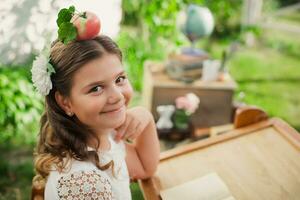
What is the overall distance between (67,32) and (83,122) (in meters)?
0.34

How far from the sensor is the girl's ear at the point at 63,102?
1.53 meters

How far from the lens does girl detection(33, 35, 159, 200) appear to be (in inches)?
56.6

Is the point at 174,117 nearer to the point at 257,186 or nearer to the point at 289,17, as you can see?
the point at 257,186

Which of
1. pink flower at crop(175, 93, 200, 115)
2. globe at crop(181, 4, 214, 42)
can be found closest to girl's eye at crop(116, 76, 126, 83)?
pink flower at crop(175, 93, 200, 115)

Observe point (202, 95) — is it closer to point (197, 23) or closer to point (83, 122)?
point (197, 23)

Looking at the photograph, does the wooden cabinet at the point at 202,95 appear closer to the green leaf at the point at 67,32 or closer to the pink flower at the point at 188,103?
the pink flower at the point at 188,103

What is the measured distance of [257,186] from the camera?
1.71 metres

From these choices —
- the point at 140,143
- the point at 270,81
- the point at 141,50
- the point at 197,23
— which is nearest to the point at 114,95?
the point at 140,143

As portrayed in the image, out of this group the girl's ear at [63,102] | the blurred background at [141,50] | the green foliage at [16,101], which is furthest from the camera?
the blurred background at [141,50]

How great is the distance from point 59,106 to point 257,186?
2.79 feet

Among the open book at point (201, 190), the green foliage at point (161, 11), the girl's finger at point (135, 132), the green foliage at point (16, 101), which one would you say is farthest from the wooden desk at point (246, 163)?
the green foliage at point (161, 11)

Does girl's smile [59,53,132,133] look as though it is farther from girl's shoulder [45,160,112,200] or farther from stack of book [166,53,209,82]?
stack of book [166,53,209,82]

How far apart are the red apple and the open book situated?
0.71 metres

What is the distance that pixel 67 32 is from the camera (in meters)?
1.40
